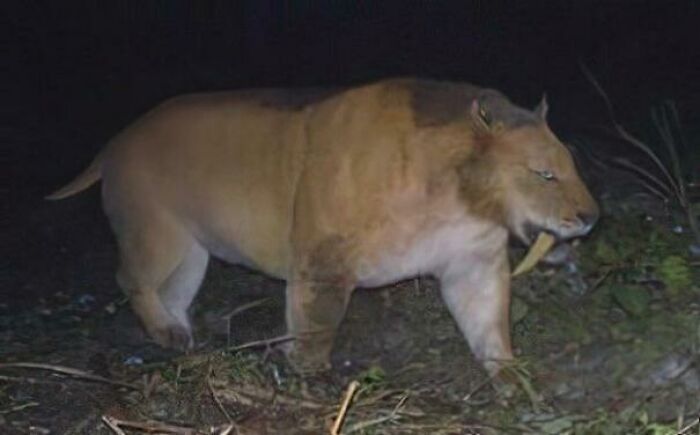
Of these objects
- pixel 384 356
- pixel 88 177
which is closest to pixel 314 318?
pixel 384 356

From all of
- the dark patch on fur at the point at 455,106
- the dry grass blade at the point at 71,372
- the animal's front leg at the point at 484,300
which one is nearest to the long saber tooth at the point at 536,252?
the animal's front leg at the point at 484,300

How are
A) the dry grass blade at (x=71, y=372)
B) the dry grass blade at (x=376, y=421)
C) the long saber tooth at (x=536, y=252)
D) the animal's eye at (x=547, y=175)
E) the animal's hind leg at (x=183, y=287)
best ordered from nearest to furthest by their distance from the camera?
the dry grass blade at (x=376, y=421)
the dry grass blade at (x=71, y=372)
the animal's eye at (x=547, y=175)
the long saber tooth at (x=536, y=252)
the animal's hind leg at (x=183, y=287)

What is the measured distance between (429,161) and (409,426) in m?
1.08

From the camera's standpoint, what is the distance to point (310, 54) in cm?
1319

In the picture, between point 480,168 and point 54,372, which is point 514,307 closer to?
point 480,168

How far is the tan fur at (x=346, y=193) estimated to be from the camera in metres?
6.02

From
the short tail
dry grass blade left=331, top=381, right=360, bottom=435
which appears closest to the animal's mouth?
dry grass blade left=331, top=381, right=360, bottom=435

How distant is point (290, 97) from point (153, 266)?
2.96 feet

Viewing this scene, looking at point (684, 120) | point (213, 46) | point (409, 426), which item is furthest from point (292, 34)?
point (409, 426)

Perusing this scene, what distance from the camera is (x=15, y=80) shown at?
1255 centimetres

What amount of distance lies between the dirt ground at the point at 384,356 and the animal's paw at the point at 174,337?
56 mm

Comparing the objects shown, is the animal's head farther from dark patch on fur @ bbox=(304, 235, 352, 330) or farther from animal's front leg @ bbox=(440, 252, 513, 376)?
dark patch on fur @ bbox=(304, 235, 352, 330)

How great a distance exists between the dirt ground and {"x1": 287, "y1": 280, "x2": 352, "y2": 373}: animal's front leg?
0.28ft

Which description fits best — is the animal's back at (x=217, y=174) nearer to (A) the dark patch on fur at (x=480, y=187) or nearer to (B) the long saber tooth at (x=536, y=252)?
(A) the dark patch on fur at (x=480, y=187)
